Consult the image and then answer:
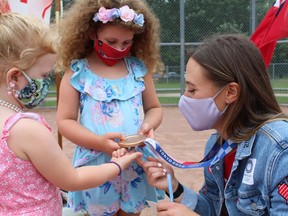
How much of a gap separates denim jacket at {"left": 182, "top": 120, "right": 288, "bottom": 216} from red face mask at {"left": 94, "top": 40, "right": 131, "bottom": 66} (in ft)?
2.98

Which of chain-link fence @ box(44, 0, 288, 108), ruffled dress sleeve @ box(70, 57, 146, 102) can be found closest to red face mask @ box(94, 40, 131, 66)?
ruffled dress sleeve @ box(70, 57, 146, 102)

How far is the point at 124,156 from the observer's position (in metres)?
2.17

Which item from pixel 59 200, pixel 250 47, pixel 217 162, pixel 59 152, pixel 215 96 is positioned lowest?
pixel 59 200

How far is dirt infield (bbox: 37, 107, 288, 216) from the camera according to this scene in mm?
5645

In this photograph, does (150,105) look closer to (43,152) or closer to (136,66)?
(136,66)

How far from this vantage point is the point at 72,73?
8.26ft

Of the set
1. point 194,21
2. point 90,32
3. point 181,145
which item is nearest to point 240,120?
point 90,32

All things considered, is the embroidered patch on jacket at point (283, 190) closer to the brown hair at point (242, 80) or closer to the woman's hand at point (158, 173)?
the brown hair at point (242, 80)

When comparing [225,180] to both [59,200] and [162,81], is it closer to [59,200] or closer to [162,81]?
[59,200]

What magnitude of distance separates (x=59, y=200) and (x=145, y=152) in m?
0.56

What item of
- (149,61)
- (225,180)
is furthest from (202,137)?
(225,180)

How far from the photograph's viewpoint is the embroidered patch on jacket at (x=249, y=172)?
1.77 meters

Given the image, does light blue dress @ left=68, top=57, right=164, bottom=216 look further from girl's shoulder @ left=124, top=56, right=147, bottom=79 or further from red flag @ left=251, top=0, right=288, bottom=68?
red flag @ left=251, top=0, right=288, bottom=68

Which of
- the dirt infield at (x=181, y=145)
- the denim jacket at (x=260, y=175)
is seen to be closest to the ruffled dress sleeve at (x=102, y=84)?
the denim jacket at (x=260, y=175)
